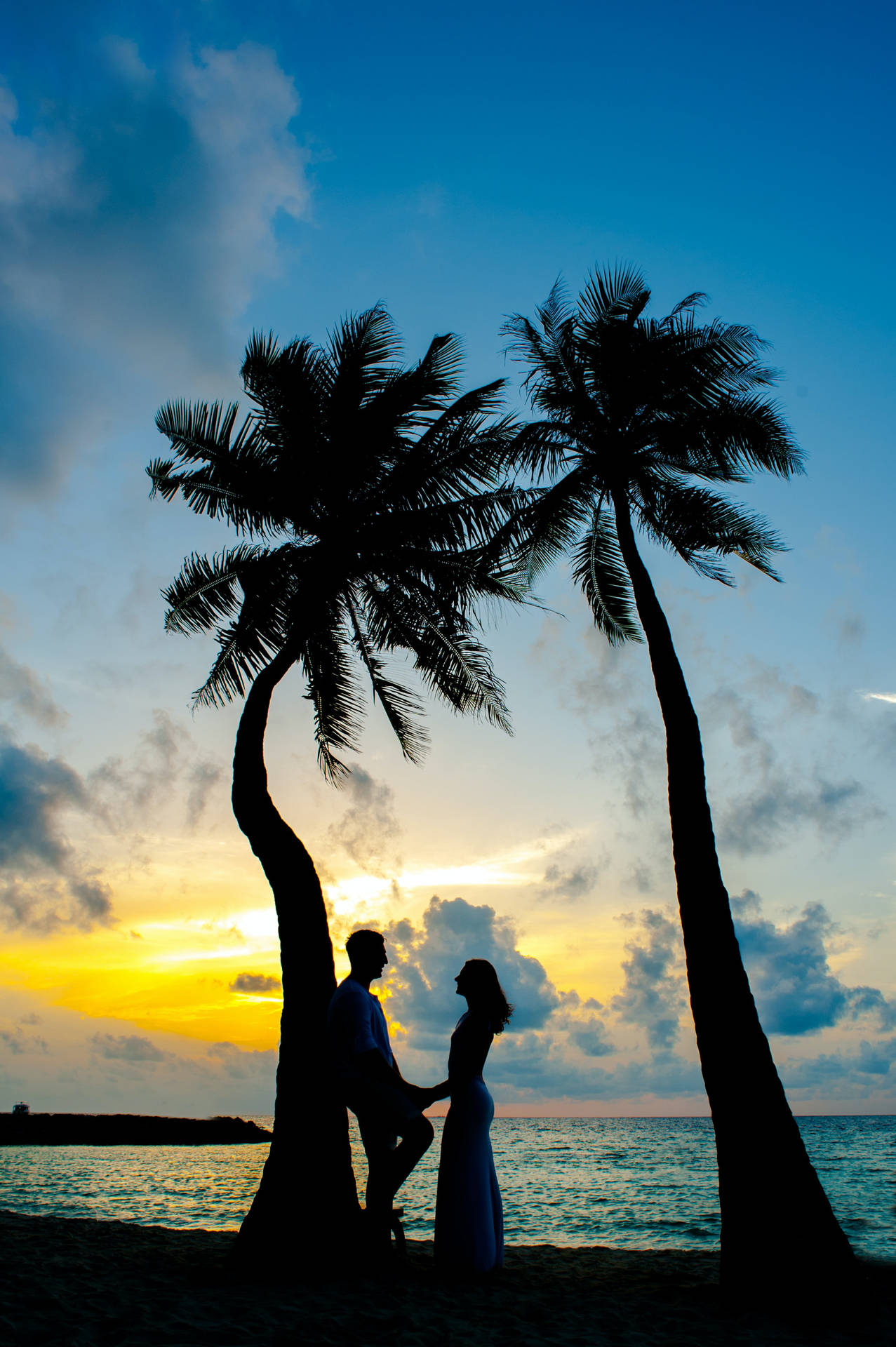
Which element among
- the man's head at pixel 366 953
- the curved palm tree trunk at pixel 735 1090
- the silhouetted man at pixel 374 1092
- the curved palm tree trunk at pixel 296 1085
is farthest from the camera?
the curved palm tree trunk at pixel 296 1085

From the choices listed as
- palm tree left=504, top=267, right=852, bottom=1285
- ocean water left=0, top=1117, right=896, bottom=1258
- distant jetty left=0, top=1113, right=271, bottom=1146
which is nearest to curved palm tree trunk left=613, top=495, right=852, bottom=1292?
palm tree left=504, top=267, right=852, bottom=1285

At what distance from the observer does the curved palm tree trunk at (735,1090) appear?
22.2ft

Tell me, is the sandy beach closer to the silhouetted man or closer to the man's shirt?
the silhouetted man

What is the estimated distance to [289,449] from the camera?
11.6 meters

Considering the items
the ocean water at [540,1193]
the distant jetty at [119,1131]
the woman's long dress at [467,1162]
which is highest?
the woman's long dress at [467,1162]

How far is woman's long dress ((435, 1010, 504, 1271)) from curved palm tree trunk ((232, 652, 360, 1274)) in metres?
1.42

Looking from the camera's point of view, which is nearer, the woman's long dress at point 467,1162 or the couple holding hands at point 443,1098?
the couple holding hands at point 443,1098

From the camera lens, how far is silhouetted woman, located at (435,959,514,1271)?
649 cm

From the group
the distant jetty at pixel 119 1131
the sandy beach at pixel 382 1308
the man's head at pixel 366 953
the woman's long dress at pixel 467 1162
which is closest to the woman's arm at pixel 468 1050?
the woman's long dress at pixel 467 1162

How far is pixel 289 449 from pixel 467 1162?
9.05 meters

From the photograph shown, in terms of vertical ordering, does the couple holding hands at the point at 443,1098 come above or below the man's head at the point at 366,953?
below

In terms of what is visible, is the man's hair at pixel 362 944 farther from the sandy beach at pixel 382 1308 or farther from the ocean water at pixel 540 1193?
the ocean water at pixel 540 1193

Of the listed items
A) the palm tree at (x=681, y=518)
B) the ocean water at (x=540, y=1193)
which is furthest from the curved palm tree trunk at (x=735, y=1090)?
the ocean water at (x=540, y=1193)

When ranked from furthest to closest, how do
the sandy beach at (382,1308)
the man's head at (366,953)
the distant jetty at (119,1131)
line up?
the distant jetty at (119,1131), the man's head at (366,953), the sandy beach at (382,1308)
